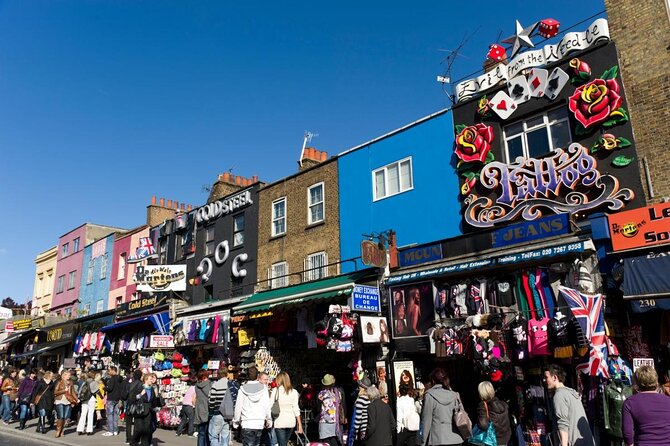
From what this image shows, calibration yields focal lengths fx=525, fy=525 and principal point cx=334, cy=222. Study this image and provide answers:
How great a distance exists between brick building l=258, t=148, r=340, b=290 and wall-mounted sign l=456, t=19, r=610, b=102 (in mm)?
5940

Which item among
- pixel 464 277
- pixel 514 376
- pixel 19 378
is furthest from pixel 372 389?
pixel 19 378

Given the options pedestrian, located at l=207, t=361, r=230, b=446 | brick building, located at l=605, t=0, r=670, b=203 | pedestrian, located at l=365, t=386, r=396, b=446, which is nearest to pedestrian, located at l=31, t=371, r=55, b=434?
pedestrian, located at l=207, t=361, r=230, b=446

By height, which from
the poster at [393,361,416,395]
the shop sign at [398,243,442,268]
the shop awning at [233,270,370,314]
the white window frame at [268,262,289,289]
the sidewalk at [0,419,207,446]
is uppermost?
the white window frame at [268,262,289,289]

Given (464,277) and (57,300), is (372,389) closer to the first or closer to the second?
(464,277)

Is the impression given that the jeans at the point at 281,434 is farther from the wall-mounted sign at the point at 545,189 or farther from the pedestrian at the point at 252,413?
the wall-mounted sign at the point at 545,189

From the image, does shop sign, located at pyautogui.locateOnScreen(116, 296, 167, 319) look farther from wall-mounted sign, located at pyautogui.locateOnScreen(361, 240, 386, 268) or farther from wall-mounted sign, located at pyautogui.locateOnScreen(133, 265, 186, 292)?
wall-mounted sign, located at pyautogui.locateOnScreen(361, 240, 386, 268)

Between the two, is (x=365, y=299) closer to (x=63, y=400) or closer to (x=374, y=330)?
(x=374, y=330)

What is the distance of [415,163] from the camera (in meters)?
16.8

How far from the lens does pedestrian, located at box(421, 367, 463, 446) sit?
24.0ft

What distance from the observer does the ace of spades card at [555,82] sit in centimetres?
1349

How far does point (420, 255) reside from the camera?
1432 cm

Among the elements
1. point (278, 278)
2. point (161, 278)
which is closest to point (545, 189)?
point (278, 278)

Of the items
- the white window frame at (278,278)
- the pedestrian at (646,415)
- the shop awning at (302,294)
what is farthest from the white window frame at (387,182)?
the pedestrian at (646,415)

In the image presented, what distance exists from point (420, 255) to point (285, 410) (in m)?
6.07
